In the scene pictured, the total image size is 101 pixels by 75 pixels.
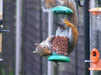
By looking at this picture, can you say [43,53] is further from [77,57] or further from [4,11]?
[4,11]

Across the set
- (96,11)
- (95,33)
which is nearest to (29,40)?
(95,33)

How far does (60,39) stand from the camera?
4.27 m

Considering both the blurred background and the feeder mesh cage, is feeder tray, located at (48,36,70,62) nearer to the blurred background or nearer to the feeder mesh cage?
the feeder mesh cage

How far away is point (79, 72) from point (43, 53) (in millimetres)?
2300

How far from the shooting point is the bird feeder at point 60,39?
13.6 ft

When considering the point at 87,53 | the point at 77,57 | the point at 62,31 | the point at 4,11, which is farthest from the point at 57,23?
the point at 4,11

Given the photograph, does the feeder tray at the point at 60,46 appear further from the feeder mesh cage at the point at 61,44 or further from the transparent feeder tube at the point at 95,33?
the transparent feeder tube at the point at 95,33

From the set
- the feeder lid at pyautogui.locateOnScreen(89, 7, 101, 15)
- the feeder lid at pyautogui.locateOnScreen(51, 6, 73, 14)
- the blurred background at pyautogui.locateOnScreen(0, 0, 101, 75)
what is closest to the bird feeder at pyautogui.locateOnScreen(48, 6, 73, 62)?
the feeder lid at pyautogui.locateOnScreen(51, 6, 73, 14)

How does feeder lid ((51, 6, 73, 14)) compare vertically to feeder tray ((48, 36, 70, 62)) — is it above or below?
above

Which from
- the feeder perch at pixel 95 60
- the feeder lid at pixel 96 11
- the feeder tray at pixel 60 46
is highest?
the feeder lid at pixel 96 11

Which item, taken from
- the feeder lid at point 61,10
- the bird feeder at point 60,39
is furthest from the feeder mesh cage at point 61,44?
the feeder lid at point 61,10

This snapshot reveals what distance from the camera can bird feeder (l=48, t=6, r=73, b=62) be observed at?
4.14 metres

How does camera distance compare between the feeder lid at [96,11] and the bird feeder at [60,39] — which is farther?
the feeder lid at [96,11]

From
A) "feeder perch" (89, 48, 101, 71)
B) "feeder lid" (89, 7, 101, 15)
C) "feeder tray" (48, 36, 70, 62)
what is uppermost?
"feeder lid" (89, 7, 101, 15)
